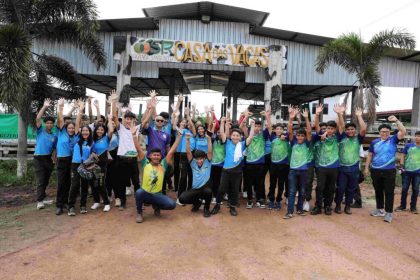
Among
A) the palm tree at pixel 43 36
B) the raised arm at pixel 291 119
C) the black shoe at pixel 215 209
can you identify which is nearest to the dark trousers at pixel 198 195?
the black shoe at pixel 215 209

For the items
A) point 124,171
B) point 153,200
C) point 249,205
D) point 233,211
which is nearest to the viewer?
point 153,200

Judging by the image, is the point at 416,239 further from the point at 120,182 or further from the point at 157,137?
the point at 120,182

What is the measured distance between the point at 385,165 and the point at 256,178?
2.21 meters

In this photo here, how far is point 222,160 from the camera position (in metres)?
6.16

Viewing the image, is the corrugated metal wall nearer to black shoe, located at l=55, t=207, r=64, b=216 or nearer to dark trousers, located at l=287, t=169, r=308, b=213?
dark trousers, located at l=287, t=169, r=308, b=213

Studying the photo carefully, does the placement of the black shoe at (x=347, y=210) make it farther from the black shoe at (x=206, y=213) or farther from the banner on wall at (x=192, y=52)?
the banner on wall at (x=192, y=52)

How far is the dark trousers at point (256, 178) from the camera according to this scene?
20.3 feet

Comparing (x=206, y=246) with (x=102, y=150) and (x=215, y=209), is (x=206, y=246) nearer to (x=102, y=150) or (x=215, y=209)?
(x=215, y=209)

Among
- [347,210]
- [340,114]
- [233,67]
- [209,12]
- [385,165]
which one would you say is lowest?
[347,210]

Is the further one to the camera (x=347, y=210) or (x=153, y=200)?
(x=347, y=210)

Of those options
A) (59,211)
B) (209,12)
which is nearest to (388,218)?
(59,211)

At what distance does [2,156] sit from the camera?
11.1 metres

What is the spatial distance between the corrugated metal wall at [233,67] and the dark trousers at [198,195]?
7.47 metres

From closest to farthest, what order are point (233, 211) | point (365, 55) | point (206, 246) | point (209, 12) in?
point (206, 246), point (233, 211), point (365, 55), point (209, 12)
